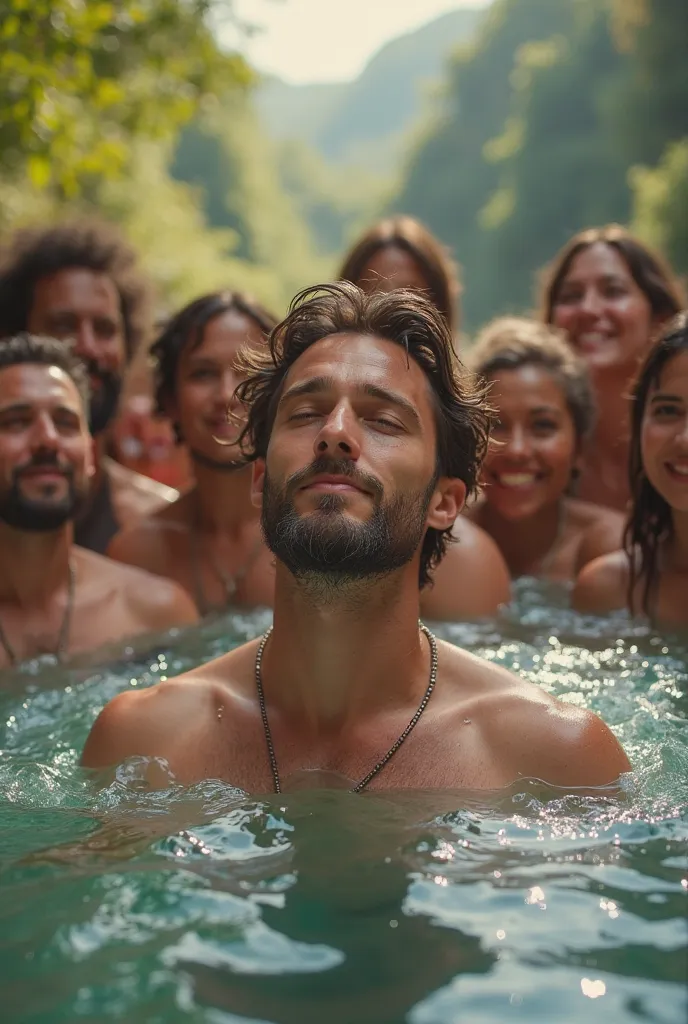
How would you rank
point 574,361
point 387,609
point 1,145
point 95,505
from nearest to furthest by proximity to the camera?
point 387,609
point 574,361
point 95,505
point 1,145

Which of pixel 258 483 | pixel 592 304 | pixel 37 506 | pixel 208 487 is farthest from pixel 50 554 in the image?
pixel 592 304

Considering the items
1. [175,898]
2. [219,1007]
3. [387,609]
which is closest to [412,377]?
[387,609]

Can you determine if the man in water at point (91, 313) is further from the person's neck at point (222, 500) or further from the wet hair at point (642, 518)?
the wet hair at point (642, 518)

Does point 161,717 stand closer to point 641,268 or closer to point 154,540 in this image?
point 154,540

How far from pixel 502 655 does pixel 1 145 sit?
629cm

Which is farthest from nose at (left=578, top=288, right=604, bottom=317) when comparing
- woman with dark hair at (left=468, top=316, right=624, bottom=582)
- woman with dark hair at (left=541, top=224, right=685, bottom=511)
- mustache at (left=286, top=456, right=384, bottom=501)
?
mustache at (left=286, top=456, right=384, bottom=501)

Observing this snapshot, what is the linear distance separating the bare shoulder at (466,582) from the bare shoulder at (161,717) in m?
2.18

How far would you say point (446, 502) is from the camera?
4.29 m

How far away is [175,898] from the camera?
130 inches

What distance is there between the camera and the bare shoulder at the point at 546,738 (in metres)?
3.84

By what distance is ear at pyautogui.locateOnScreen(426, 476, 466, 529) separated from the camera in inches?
165

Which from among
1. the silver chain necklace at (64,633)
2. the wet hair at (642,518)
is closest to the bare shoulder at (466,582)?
the wet hair at (642,518)

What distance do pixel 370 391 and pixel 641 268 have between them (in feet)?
15.0

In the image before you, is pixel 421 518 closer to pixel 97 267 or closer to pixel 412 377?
pixel 412 377
